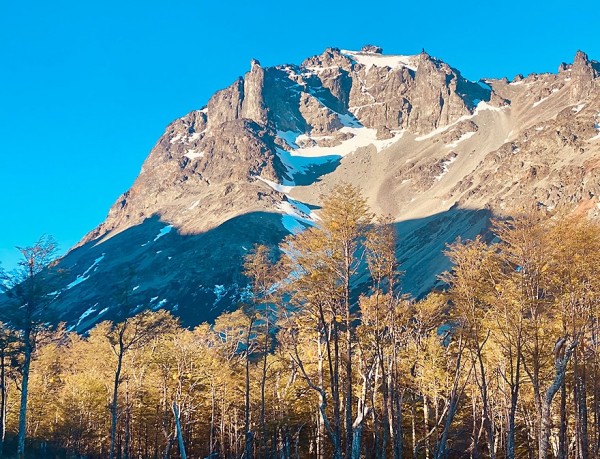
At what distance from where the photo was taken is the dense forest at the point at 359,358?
817 inches

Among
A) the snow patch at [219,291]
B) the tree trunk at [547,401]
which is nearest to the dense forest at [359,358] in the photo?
the tree trunk at [547,401]

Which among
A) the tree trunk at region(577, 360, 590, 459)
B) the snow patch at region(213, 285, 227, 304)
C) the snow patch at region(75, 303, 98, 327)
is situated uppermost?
the snow patch at region(213, 285, 227, 304)

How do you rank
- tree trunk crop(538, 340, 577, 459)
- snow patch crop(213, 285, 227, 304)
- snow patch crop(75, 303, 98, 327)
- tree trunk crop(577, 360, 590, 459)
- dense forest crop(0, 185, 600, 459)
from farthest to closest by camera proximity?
snow patch crop(75, 303, 98, 327) < snow patch crop(213, 285, 227, 304) < dense forest crop(0, 185, 600, 459) < tree trunk crop(577, 360, 590, 459) < tree trunk crop(538, 340, 577, 459)

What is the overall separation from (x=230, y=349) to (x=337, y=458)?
27645 millimetres

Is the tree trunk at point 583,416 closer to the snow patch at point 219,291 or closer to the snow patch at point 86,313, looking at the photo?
the snow patch at point 219,291

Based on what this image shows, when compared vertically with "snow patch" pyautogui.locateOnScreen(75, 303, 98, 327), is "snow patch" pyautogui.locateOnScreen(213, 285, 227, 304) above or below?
above

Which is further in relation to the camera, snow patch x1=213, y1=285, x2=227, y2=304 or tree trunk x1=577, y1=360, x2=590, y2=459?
snow patch x1=213, y1=285, x2=227, y2=304

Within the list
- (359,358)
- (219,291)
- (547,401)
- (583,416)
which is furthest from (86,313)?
(547,401)

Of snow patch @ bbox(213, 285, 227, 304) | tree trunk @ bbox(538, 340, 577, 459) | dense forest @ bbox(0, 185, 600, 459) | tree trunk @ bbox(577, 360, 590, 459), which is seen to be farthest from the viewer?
snow patch @ bbox(213, 285, 227, 304)

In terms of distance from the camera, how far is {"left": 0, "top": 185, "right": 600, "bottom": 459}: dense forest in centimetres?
2075

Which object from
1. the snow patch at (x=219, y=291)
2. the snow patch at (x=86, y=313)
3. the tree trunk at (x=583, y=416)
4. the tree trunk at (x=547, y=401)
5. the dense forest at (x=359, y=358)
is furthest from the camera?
the snow patch at (x=86, y=313)

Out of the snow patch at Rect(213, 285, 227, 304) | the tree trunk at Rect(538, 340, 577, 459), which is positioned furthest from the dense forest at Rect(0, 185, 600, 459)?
the snow patch at Rect(213, 285, 227, 304)

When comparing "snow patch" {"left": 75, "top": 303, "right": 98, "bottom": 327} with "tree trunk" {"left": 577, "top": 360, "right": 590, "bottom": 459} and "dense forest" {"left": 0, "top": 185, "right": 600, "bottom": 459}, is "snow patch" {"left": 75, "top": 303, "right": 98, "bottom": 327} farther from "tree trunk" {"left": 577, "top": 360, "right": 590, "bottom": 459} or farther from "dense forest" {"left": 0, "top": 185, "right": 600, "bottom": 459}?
"tree trunk" {"left": 577, "top": 360, "right": 590, "bottom": 459}

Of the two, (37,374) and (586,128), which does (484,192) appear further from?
(37,374)
